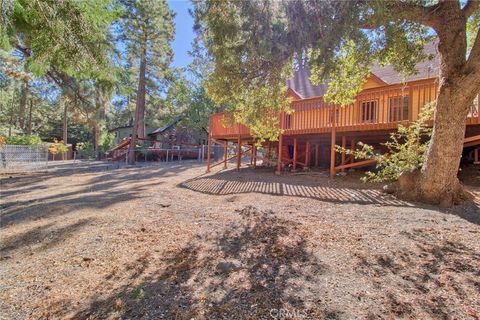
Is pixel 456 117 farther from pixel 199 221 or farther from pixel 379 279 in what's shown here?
pixel 199 221

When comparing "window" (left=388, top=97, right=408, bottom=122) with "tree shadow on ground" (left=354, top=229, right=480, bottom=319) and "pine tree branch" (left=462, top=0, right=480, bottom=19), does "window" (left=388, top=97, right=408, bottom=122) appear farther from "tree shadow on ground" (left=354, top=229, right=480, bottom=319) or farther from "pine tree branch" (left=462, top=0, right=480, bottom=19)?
"tree shadow on ground" (left=354, top=229, right=480, bottom=319)

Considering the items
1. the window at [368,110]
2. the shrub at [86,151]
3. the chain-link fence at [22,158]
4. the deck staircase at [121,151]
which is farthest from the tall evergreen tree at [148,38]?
the window at [368,110]

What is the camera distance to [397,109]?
23.0 ft

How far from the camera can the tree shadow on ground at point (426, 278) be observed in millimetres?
2078

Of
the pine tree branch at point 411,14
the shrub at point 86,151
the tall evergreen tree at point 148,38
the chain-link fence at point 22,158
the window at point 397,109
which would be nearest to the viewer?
the pine tree branch at point 411,14

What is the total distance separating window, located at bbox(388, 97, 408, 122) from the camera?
22.3ft

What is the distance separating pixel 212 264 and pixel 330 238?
1.57m

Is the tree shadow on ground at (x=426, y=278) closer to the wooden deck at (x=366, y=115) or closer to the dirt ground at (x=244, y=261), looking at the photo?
the dirt ground at (x=244, y=261)

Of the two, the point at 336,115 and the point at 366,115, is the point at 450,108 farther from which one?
the point at 336,115

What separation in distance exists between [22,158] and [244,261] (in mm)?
13679

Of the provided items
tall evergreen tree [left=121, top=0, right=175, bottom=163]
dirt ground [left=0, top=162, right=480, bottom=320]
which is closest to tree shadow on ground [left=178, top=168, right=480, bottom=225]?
dirt ground [left=0, top=162, right=480, bottom=320]

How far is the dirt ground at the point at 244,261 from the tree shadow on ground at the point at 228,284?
0.01m

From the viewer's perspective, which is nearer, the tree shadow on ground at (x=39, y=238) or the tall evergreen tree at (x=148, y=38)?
the tree shadow on ground at (x=39, y=238)

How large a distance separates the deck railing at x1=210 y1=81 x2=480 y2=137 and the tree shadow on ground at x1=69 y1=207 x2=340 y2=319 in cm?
499
